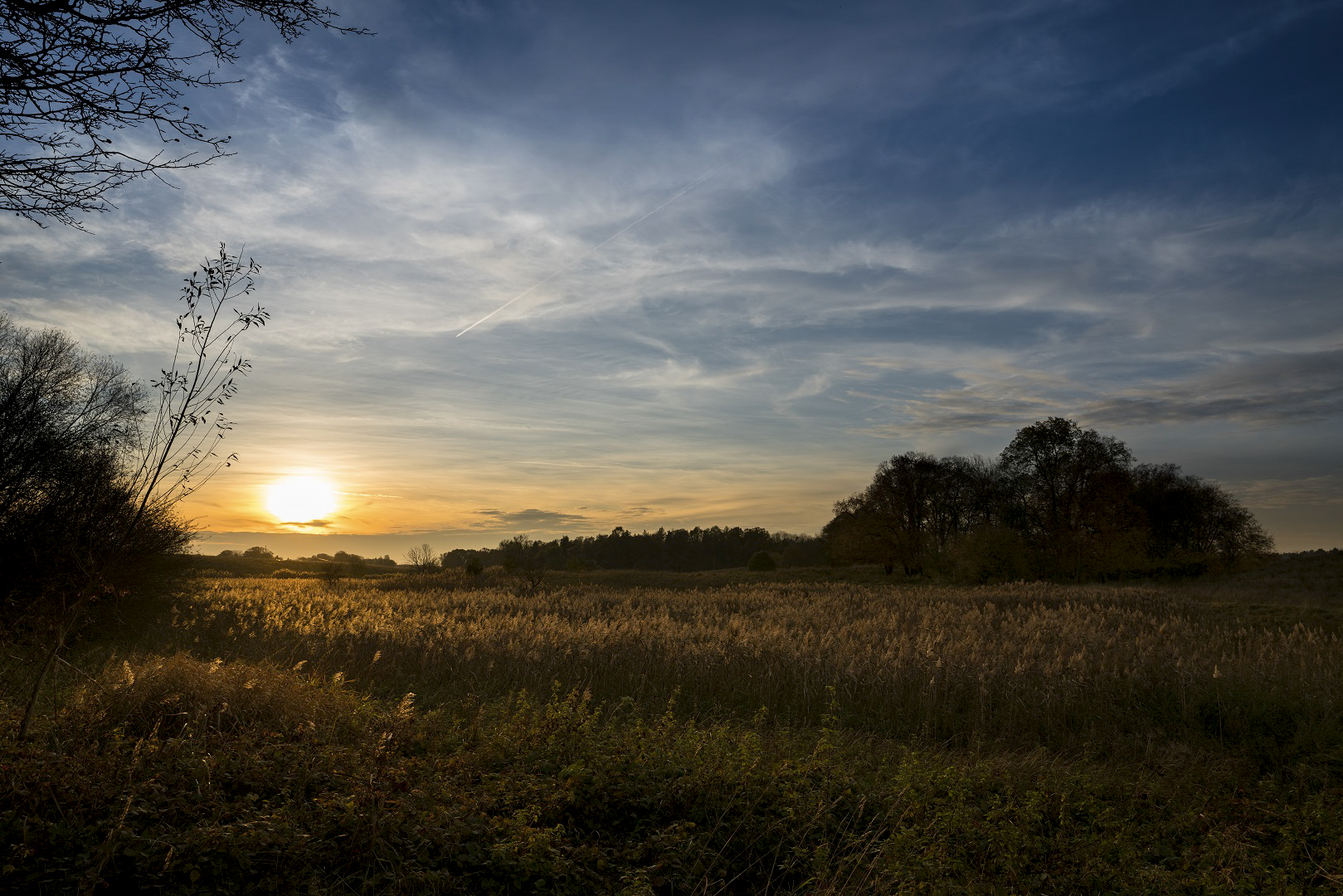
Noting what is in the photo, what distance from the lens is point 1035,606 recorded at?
25.0 metres

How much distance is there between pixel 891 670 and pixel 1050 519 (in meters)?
42.8

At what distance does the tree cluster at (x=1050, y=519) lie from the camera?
46125mm

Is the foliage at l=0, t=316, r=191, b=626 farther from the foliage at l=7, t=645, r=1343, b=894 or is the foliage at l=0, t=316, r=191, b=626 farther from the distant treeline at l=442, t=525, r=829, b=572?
the distant treeline at l=442, t=525, r=829, b=572

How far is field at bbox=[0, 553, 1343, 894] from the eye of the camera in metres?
5.11

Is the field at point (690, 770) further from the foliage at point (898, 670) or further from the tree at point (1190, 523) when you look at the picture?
the tree at point (1190, 523)

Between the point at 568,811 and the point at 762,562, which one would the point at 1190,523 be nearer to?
the point at 762,562

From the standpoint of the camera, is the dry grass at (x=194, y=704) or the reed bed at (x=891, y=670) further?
the reed bed at (x=891, y=670)

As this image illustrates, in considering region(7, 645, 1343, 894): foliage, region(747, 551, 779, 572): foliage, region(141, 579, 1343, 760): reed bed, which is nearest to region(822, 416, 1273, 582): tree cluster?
region(747, 551, 779, 572): foliage

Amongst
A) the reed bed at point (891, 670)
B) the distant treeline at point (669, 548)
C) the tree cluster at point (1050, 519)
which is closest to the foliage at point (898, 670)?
the reed bed at point (891, 670)

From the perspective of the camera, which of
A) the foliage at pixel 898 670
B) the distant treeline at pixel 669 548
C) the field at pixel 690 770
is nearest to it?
the field at pixel 690 770

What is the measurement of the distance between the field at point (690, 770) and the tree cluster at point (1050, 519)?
3408 centimetres

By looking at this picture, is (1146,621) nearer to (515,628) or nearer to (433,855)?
(515,628)

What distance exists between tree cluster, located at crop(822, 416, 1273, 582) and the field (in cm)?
3408

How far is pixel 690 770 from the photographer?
692 cm
